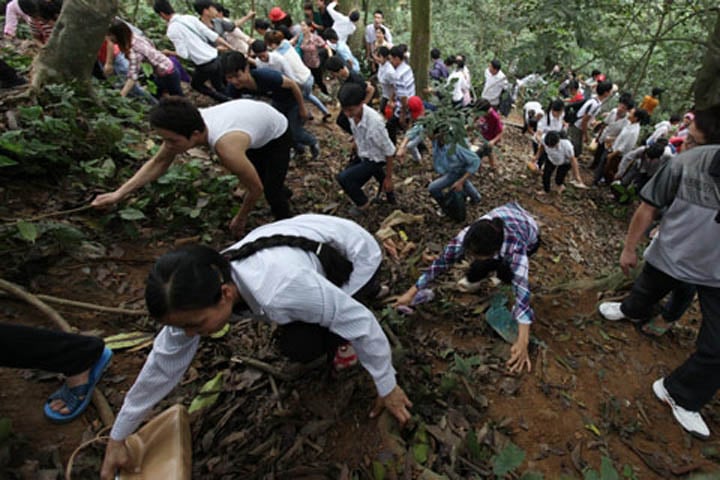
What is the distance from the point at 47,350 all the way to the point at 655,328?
458 centimetres

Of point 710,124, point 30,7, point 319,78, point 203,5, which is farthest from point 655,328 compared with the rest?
point 30,7

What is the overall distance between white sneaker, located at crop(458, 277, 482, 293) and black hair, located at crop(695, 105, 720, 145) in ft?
6.72

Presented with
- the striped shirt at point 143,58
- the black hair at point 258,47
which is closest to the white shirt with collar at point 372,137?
the black hair at point 258,47

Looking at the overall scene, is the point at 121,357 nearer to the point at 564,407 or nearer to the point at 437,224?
the point at 564,407

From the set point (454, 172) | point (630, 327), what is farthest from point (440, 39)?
point (630, 327)

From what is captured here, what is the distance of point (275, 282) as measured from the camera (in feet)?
6.04

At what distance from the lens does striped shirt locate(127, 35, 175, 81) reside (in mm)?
5697

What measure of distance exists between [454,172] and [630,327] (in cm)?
288

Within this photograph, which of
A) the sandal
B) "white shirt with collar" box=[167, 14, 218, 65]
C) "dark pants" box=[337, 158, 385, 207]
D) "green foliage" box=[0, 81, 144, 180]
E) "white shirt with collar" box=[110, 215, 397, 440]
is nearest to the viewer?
"white shirt with collar" box=[110, 215, 397, 440]

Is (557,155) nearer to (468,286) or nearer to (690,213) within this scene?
(468,286)

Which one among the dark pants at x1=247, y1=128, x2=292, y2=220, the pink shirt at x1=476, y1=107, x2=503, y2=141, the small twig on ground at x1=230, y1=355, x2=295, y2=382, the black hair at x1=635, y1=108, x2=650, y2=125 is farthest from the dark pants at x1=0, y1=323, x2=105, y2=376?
the black hair at x1=635, y1=108, x2=650, y2=125

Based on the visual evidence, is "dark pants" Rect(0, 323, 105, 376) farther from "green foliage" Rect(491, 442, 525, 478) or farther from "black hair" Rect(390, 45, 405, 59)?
"black hair" Rect(390, 45, 405, 59)

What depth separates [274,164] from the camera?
392cm

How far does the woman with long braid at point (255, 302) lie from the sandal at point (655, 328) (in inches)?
98.7
